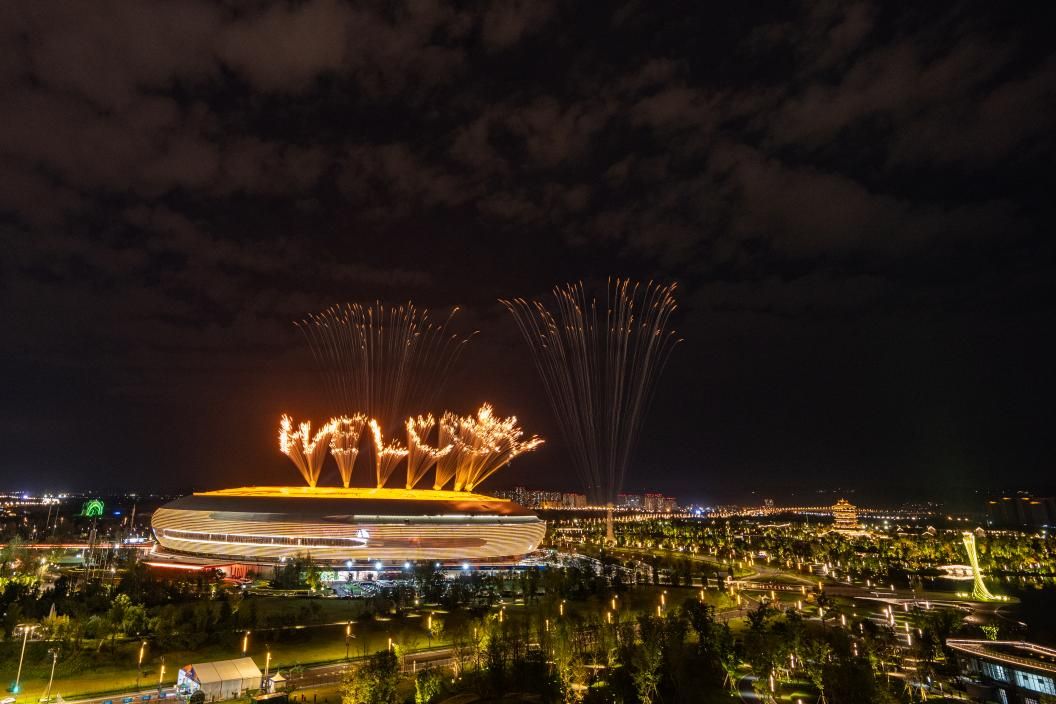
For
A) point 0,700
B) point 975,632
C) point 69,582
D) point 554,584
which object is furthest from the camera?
point 554,584

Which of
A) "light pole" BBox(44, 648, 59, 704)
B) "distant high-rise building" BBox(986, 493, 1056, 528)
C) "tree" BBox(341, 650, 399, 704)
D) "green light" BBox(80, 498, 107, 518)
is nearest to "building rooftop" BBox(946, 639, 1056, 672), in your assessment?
"tree" BBox(341, 650, 399, 704)

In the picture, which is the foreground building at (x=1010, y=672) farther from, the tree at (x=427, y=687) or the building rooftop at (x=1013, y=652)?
the tree at (x=427, y=687)

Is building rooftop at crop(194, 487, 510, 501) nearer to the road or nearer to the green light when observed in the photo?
the green light

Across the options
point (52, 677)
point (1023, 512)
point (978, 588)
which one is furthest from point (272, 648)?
point (1023, 512)

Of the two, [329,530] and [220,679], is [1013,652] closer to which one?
[220,679]

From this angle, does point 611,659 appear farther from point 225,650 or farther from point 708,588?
point 708,588

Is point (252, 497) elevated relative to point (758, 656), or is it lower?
elevated

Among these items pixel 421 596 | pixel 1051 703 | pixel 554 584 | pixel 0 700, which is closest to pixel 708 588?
pixel 554 584
